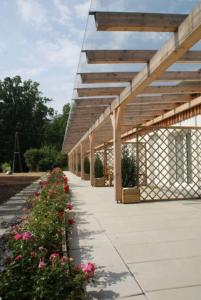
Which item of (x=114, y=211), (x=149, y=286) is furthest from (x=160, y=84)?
(x=149, y=286)

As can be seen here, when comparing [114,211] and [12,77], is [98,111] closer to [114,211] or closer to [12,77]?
[114,211]

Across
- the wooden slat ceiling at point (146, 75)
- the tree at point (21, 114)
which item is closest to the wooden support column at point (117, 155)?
the wooden slat ceiling at point (146, 75)

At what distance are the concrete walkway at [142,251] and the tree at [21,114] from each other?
37.1 m

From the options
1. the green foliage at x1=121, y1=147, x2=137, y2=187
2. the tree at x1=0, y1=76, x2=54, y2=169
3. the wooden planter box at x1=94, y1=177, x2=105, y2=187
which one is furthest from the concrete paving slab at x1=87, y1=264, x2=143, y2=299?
the tree at x1=0, y1=76, x2=54, y2=169

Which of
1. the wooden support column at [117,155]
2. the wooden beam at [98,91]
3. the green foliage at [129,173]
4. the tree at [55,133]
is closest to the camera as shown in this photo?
the wooden beam at [98,91]

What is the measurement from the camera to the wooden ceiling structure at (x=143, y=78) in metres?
3.51

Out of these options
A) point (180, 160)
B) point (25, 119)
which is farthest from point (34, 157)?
point (180, 160)

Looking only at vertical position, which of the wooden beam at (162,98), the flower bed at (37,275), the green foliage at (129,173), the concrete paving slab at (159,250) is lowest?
the concrete paving slab at (159,250)

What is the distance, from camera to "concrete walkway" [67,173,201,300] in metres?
2.62

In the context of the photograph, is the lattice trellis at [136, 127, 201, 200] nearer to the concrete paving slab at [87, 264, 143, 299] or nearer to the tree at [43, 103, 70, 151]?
the concrete paving slab at [87, 264, 143, 299]

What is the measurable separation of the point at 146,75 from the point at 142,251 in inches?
96.6

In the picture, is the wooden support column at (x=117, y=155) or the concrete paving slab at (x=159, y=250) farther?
the wooden support column at (x=117, y=155)

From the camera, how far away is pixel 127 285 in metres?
2.71

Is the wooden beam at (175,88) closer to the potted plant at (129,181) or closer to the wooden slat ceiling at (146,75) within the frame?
the wooden slat ceiling at (146,75)
